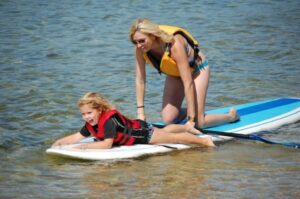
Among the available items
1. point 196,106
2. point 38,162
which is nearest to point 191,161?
point 196,106

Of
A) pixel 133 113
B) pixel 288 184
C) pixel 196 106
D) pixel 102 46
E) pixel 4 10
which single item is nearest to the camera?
pixel 288 184

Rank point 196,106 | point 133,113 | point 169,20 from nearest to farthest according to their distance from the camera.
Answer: point 196,106 → point 133,113 → point 169,20

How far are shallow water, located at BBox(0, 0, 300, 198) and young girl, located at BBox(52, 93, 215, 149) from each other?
8.0 inches

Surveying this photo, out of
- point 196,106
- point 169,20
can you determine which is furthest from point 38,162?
point 169,20

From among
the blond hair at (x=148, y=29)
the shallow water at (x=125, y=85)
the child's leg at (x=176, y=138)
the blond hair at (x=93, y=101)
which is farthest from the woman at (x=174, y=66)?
the blond hair at (x=93, y=101)

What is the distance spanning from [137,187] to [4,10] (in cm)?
1165

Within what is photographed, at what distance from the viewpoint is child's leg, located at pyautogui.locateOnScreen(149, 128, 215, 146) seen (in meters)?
6.43

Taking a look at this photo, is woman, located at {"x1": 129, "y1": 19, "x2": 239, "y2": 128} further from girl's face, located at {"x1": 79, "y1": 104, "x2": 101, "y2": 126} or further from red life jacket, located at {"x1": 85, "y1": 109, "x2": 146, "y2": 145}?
girl's face, located at {"x1": 79, "y1": 104, "x2": 101, "y2": 126}

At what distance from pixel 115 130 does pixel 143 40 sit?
904 mm

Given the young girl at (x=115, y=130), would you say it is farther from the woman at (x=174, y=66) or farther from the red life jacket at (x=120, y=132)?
the woman at (x=174, y=66)

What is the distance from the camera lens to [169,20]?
1511 centimetres

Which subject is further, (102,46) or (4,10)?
(4,10)

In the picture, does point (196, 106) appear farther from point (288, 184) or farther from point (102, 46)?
point (102, 46)

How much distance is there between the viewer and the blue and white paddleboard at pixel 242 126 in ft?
19.6
